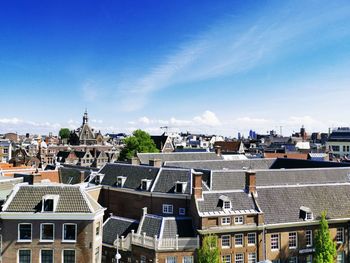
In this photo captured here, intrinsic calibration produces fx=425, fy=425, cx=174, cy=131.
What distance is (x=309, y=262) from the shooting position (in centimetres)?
3778

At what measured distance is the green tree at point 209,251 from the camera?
3191 cm

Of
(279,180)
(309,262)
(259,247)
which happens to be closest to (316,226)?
(309,262)

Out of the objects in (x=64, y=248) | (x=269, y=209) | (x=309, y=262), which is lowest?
(x=309, y=262)

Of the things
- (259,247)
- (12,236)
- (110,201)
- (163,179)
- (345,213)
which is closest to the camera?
(12,236)

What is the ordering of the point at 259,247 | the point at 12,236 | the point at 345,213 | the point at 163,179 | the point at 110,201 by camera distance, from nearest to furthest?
1. the point at 12,236
2. the point at 259,247
3. the point at 345,213
4. the point at 163,179
5. the point at 110,201

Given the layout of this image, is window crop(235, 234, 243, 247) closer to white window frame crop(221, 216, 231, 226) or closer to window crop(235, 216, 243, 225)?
window crop(235, 216, 243, 225)

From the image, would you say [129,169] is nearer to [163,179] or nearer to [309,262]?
[163,179]

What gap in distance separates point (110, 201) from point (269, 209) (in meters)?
18.4

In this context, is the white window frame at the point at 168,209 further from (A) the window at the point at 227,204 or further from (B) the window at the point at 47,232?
(B) the window at the point at 47,232

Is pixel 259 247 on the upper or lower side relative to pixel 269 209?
lower

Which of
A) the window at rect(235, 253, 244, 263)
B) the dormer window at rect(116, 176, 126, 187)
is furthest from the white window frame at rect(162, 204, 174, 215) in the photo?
the window at rect(235, 253, 244, 263)

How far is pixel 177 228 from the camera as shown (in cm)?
3603

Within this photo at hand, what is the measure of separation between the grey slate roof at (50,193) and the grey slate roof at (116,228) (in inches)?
240

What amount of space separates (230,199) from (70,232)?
13703mm
